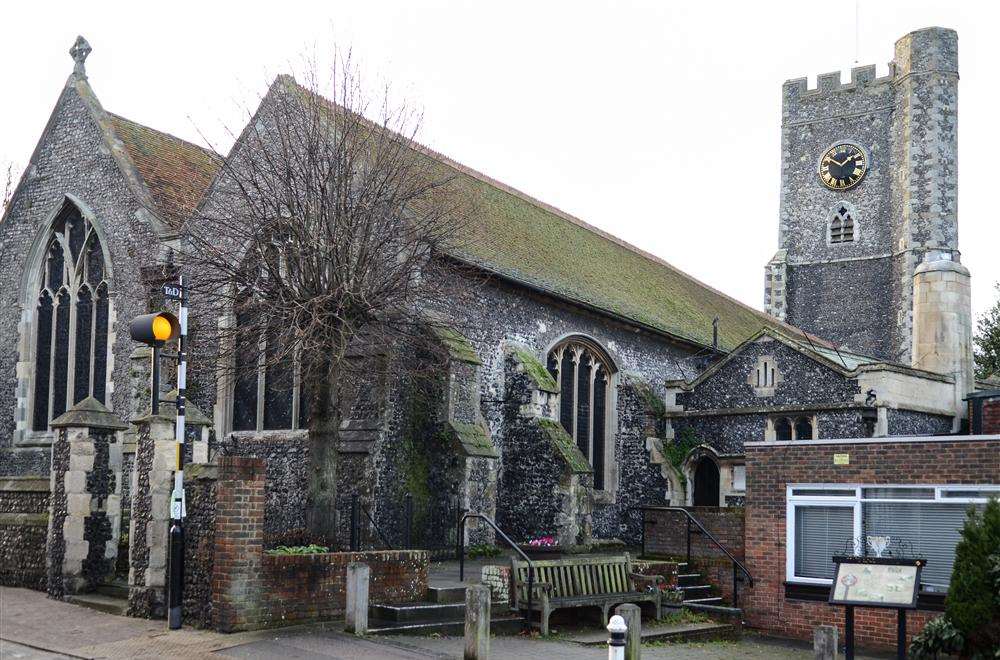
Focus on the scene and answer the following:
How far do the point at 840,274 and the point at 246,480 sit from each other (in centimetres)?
3055

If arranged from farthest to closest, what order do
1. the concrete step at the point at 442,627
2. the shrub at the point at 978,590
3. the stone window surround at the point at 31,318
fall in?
the stone window surround at the point at 31,318, the concrete step at the point at 442,627, the shrub at the point at 978,590

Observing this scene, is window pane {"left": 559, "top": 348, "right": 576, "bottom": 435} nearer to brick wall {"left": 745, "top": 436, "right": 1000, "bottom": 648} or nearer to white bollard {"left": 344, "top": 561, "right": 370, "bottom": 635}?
brick wall {"left": 745, "top": 436, "right": 1000, "bottom": 648}

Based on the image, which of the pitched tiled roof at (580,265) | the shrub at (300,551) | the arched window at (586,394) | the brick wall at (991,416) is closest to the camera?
the shrub at (300,551)

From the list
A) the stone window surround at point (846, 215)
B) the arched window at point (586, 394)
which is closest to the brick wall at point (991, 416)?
the arched window at point (586, 394)

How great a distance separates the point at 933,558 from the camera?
14.9 m

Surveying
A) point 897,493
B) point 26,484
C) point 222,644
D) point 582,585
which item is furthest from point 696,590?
point 26,484

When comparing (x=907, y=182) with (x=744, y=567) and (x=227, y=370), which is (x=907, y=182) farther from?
(x=227, y=370)

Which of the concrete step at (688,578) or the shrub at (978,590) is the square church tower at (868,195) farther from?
the shrub at (978,590)

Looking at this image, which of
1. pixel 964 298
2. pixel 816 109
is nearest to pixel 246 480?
pixel 964 298

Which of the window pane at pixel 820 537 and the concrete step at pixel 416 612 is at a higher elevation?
the window pane at pixel 820 537

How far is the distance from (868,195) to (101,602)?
31.4 m

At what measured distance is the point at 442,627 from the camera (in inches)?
532

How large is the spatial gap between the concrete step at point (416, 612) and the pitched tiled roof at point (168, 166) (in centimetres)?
1004

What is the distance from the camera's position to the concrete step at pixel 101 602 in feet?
47.1
